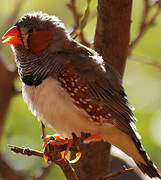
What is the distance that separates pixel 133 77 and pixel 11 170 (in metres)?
2.87

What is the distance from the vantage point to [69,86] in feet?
12.3

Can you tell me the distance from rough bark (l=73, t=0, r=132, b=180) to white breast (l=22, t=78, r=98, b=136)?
1.99ft

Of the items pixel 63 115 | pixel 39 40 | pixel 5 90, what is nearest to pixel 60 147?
pixel 63 115

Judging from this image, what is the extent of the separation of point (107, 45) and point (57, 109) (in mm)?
921

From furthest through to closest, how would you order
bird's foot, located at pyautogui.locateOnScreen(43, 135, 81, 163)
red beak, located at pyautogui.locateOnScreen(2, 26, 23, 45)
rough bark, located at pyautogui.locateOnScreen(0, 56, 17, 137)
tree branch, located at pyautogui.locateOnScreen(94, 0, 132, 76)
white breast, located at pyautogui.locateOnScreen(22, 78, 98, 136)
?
rough bark, located at pyautogui.locateOnScreen(0, 56, 17, 137)
tree branch, located at pyautogui.locateOnScreen(94, 0, 132, 76)
red beak, located at pyautogui.locateOnScreen(2, 26, 23, 45)
white breast, located at pyautogui.locateOnScreen(22, 78, 98, 136)
bird's foot, located at pyautogui.locateOnScreen(43, 135, 81, 163)

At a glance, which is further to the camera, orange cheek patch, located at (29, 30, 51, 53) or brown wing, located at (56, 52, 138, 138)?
orange cheek patch, located at (29, 30, 51, 53)

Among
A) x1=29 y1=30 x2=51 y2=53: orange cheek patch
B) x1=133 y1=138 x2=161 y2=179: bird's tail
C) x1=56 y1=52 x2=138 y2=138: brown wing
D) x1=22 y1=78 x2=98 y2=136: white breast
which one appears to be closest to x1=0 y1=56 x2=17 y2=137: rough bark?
x1=29 y1=30 x2=51 y2=53: orange cheek patch

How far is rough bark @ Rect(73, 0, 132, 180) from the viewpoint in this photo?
421cm

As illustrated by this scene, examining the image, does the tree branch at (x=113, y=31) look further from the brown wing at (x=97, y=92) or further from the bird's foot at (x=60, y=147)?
the bird's foot at (x=60, y=147)

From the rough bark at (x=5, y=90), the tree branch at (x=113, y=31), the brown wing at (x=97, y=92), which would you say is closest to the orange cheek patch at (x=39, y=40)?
the brown wing at (x=97, y=92)

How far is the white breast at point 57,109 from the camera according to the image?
372 centimetres

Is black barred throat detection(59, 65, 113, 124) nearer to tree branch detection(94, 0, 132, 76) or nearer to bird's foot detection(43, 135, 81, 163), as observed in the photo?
bird's foot detection(43, 135, 81, 163)

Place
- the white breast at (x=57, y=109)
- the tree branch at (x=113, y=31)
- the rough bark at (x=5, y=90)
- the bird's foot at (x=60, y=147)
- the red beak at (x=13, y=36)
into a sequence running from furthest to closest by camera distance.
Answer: the rough bark at (x=5, y=90)
the tree branch at (x=113, y=31)
the red beak at (x=13, y=36)
the white breast at (x=57, y=109)
the bird's foot at (x=60, y=147)

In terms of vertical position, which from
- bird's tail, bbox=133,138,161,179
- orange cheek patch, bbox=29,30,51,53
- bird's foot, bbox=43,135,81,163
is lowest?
bird's tail, bbox=133,138,161,179
